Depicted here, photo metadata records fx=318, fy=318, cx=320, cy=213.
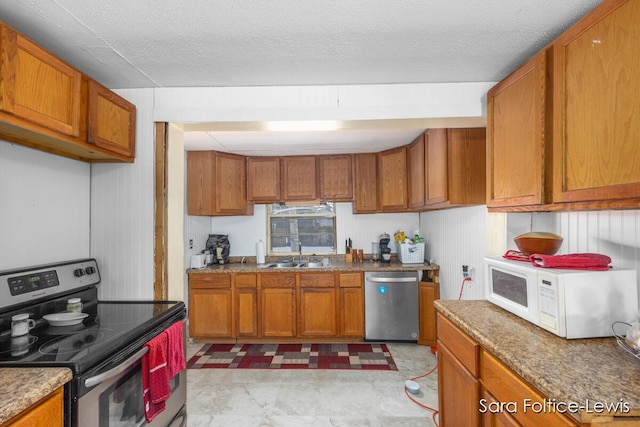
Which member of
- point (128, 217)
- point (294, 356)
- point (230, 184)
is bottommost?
point (294, 356)

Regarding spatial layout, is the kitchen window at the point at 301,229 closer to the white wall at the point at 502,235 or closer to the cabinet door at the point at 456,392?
the white wall at the point at 502,235

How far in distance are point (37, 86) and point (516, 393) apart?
7.20ft

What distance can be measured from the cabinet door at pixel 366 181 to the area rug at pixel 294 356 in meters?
1.57

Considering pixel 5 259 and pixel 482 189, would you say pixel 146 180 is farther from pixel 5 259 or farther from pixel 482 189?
pixel 482 189

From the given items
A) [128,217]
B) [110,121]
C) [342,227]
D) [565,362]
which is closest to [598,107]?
[565,362]

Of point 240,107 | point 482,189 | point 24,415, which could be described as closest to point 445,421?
point 482,189

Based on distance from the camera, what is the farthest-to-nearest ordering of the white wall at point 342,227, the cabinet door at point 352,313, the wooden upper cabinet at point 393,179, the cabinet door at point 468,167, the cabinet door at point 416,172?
the white wall at point 342,227 → the wooden upper cabinet at point 393,179 → the cabinet door at point 352,313 → the cabinet door at point 416,172 → the cabinet door at point 468,167

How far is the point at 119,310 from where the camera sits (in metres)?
1.79

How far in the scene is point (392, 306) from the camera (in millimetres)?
3383

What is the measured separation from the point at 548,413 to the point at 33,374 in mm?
1628

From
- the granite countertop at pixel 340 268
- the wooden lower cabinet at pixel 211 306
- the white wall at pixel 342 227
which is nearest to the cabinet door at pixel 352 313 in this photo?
the granite countertop at pixel 340 268

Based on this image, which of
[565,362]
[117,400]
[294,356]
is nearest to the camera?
[565,362]

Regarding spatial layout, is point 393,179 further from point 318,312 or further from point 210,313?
point 210,313

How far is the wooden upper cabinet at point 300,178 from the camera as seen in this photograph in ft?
12.5
